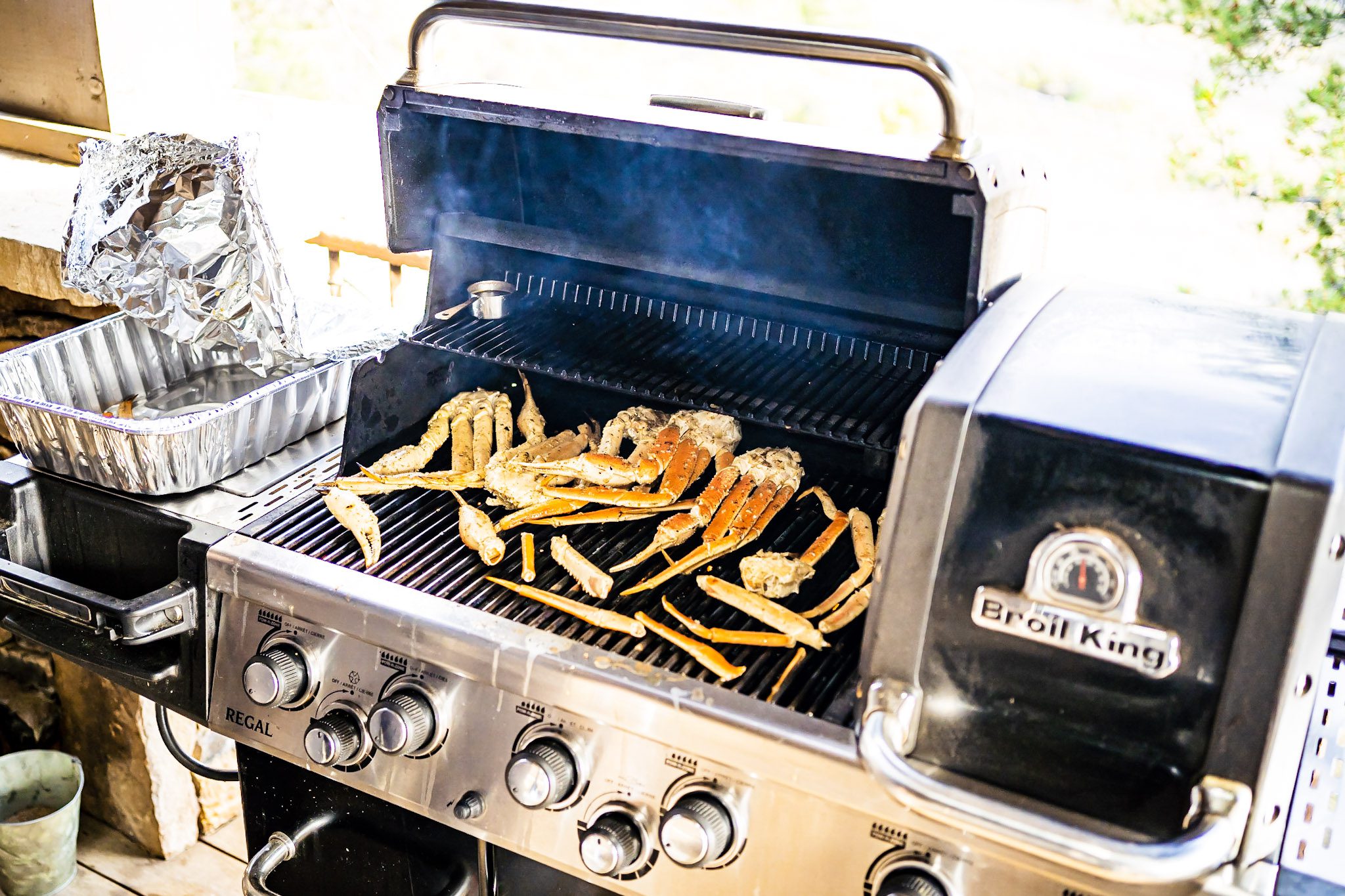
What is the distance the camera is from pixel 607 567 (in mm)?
1511

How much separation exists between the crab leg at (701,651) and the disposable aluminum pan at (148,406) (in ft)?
2.57

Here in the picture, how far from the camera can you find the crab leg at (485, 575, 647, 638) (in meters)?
1.35

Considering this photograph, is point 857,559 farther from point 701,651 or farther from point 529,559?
point 529,559

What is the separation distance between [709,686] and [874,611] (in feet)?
0.78

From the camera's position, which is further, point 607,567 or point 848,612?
point 607,567

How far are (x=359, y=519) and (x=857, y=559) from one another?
73cm

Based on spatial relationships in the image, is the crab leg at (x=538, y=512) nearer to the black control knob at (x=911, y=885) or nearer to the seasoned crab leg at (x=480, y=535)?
the seasoned crab leg at (x=480, y=535)

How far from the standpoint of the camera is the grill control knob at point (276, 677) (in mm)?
1428

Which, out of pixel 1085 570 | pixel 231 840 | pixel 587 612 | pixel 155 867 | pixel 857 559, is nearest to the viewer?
pixel 1085 570

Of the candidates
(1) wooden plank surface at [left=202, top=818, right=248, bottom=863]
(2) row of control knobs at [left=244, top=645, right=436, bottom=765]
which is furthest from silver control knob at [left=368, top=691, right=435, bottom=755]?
(1) wooden plank surface at [left=202, top=818, right=248, bottom=863]

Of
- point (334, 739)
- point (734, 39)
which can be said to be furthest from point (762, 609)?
point (734, 39)

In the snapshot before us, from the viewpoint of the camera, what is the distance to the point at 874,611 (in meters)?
1.12

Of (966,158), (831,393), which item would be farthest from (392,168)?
(966,158)

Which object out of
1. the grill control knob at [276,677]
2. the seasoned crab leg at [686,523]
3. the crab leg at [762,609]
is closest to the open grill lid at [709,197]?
the seasoned crab leg at [686,523]
